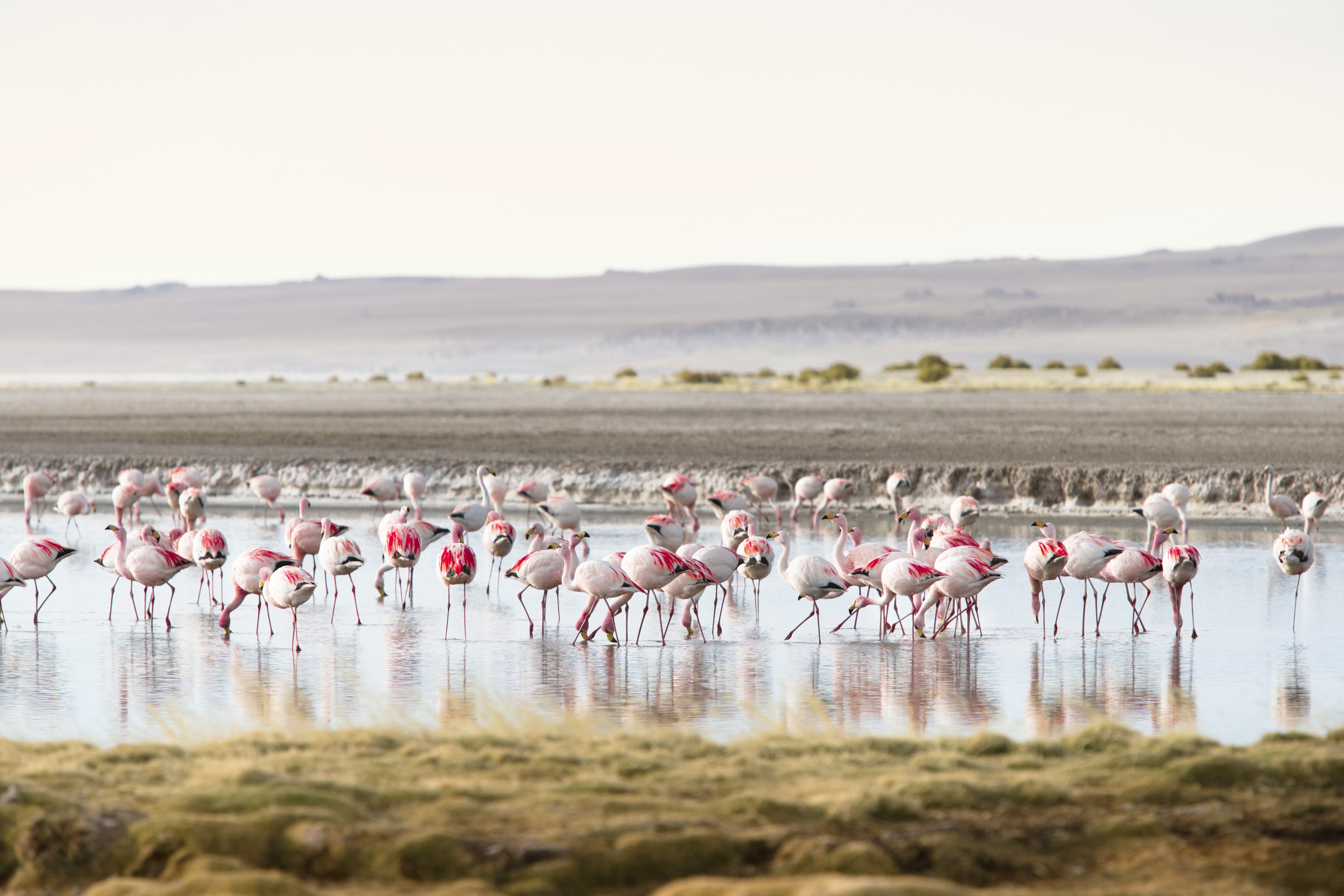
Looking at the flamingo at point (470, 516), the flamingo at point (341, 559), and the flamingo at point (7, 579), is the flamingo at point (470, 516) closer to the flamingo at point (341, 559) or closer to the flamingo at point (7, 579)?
the flamingo at point (341, 559)

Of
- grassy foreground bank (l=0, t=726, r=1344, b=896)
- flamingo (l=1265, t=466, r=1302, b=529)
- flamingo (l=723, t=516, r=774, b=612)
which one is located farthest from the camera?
flamingo (l=1265, t=466, r=1302, b=529)

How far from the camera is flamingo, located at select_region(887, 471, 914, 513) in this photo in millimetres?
19734

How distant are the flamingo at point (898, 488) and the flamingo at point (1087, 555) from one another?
803 cm

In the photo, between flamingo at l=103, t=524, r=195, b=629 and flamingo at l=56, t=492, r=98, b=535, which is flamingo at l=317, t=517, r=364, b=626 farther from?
flamingo at l=56, t=492, r=98, b=535

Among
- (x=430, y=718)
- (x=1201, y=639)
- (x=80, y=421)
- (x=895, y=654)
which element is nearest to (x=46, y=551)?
(x=430, y=718)

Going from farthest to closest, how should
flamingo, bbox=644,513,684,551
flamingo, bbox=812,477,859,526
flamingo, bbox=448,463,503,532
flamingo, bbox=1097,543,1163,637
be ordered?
flamingo, bbox=812,477,859,526, flamingo, bbox=448,463,503,532, flamingo, bbox=644,513,684,551, flamingo, bbox=1097,543,1163,637

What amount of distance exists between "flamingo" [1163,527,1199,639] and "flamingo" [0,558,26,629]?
30.5ft

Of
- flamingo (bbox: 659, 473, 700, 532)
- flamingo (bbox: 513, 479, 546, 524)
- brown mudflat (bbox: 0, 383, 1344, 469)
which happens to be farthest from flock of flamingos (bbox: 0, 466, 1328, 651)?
brown mudflat (bbox: 0, 383, 1344, 469)

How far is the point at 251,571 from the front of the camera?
37.1 feet

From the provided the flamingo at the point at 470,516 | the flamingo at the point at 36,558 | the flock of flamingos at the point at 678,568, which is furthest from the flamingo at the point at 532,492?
the flamingo at the point at 36,558

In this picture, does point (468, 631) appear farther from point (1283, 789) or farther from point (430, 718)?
point (1283, 789)

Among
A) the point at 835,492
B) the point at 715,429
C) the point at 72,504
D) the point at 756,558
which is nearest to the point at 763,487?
the point at 835,492

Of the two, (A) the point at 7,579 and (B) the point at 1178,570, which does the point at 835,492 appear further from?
(A) the point at 7,579

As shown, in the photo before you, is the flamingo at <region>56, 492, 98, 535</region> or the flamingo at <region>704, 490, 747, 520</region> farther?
the flamingo at <region>56, 492, 98, 535</region>
